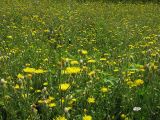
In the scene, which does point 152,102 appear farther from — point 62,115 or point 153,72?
point 62,115

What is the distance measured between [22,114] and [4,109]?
293 mm

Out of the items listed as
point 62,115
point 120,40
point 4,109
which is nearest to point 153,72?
point 62,115

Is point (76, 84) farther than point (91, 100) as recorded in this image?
Yes

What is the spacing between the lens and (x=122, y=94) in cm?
332

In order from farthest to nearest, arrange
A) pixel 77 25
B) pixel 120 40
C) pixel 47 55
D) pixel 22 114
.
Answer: pixel 77 25 → pixel 120 40 → pixel 47 55 → pixel 22 114

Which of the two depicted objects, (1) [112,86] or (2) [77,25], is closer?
(1) [112,86]

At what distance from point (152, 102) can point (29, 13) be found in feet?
24.6

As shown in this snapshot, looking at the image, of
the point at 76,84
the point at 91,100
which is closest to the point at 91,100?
the point at 91,100

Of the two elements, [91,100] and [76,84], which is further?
[76,84]

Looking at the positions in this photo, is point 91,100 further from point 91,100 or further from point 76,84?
point 76,84

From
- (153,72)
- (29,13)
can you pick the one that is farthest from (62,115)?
(29,13)

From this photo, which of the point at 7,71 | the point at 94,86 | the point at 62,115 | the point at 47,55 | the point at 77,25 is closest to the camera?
the point at 62,115

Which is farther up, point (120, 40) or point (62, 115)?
point (62, 115)

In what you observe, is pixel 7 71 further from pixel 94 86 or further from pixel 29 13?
pixel 29 13
